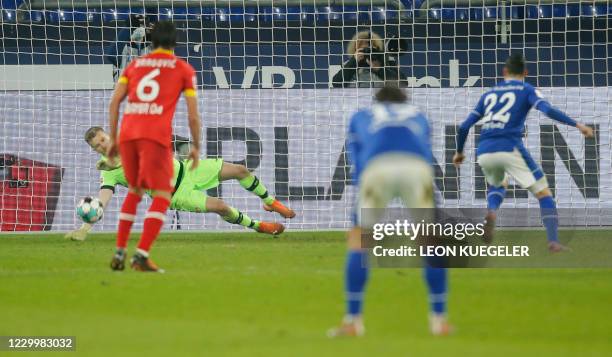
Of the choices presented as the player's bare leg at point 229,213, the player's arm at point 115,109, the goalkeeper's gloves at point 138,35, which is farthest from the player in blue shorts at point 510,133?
the goalkeeper's gloves at point 138,35

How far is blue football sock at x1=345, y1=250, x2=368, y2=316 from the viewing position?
7750 mm

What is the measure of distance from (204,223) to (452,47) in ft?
14.9

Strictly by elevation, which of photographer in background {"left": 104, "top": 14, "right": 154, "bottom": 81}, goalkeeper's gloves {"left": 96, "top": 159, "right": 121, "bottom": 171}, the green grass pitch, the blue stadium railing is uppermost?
the blue stadium railing

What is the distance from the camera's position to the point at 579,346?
7.77m

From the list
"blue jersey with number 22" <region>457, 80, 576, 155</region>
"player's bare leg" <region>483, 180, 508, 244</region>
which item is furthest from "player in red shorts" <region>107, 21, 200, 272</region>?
"player's bare leg" <region>483, 180, 508, 244</region>

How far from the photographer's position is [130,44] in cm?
1872

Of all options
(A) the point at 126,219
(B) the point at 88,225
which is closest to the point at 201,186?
(B) the point at 88,225

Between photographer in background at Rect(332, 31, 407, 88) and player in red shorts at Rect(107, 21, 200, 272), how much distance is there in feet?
22.7

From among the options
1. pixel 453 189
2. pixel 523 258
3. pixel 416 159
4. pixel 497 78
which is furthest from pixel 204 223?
pixel 416 159

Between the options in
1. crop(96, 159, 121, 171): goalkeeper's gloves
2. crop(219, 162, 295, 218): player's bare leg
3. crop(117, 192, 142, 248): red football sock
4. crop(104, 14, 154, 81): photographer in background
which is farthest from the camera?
crop(104, 14, 154, 81): photographer in background

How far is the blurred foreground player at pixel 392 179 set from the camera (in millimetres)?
7828

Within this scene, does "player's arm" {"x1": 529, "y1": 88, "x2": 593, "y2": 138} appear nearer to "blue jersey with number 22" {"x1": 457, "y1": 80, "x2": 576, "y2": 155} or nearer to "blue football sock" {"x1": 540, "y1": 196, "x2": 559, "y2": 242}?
"blue jersey with number 22" {"x1": 457, "y1": 80, "x2": 576, "y2": 155}

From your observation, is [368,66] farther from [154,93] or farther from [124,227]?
[124,227]

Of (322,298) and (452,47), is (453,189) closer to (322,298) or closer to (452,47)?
(452,47)
